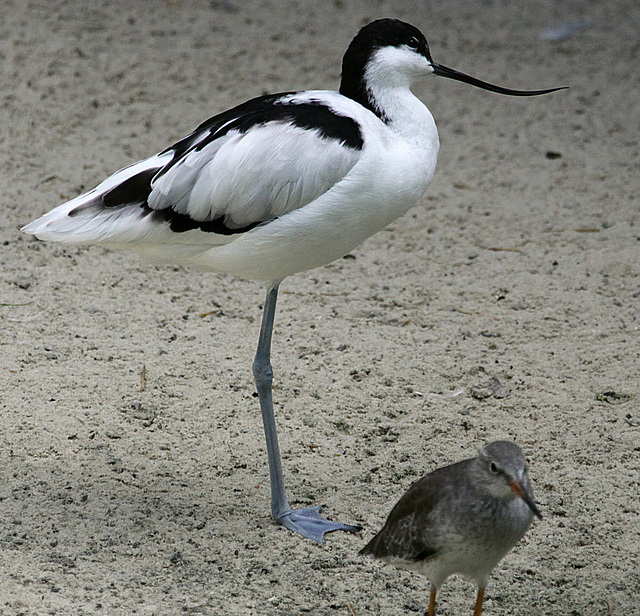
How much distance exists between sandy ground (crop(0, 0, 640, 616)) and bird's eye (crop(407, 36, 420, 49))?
5.50 ft

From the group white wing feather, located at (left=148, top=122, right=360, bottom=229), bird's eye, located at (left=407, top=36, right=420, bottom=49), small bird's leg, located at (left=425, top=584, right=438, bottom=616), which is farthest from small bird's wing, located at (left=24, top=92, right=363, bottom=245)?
small bird's leg, located at (left=425, top=584, right=438, bottom=616)

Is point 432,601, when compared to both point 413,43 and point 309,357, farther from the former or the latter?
point 413,43

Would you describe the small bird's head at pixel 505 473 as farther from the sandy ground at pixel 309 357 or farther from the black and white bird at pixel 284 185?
the black and white bird at pixel 284 185

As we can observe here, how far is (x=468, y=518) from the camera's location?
2934mm

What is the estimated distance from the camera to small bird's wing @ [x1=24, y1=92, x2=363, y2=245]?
347 centimetres

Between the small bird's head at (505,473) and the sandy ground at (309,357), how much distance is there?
2.40ft

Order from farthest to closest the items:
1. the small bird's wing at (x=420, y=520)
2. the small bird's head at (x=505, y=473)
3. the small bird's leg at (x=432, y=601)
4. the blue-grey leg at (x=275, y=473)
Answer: the blue-grey leg at (x=275, y=473)
the small bird's leg at (x=432, y=601)
the small bird's wing at (x=420, y=520)
the small bird's head at (x=505, y=473)

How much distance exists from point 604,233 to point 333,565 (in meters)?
3.32

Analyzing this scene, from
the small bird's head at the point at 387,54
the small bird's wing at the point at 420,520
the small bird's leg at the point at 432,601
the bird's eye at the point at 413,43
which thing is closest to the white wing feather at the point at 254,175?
the small bird's head at the point at 387,54

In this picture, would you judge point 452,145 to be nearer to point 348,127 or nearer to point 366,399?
point 366,399

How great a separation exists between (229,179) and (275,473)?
1.19 metres

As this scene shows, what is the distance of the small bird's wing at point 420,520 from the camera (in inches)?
119

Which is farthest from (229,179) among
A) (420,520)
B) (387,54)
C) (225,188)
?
(420,520)

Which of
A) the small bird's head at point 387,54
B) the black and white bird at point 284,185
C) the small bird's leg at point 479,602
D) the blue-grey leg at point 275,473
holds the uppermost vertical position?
the small bird's head at point 387,54
